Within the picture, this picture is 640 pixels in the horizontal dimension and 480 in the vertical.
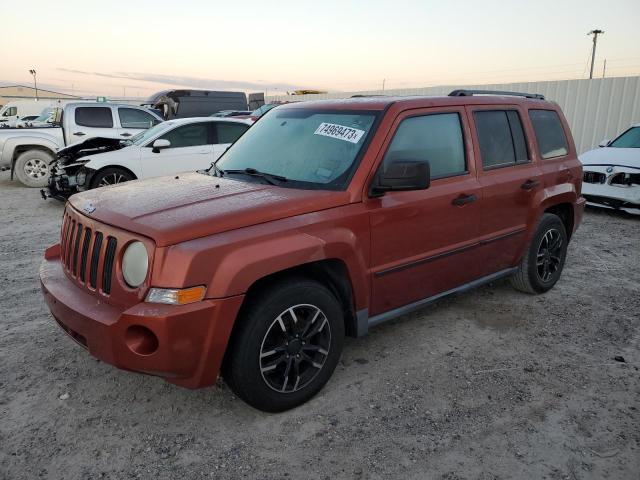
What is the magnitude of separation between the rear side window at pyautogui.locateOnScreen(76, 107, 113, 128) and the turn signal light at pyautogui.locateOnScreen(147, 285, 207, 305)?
33.2ft

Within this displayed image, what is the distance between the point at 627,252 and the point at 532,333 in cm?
313

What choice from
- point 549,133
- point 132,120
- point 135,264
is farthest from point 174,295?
point 132,120

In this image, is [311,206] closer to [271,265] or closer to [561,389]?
[271,265]

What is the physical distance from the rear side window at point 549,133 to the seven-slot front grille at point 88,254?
12.0ft

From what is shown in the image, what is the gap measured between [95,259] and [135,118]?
9791 mm

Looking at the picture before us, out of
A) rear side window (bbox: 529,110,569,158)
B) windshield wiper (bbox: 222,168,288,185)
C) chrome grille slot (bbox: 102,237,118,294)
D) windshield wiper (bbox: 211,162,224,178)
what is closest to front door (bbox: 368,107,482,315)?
windshield wiper (bbox: 222,168,288,185)

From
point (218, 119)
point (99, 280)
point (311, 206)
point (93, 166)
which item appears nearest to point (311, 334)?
point (311, 206)

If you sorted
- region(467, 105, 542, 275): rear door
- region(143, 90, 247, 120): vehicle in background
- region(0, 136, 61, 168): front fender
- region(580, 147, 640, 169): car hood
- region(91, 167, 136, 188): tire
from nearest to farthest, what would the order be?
region(467, 105, 542, 275): rear door → region(580, 147, 640, 169): car hood → region(91, 167, 136, 188): tire → region(0, 136, 61, 168): front fender → region(143, 90, 247, 120): vehicle in background

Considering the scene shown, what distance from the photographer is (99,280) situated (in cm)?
264

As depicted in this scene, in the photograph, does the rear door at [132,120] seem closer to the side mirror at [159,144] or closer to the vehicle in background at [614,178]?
the side mirror at [159,144]

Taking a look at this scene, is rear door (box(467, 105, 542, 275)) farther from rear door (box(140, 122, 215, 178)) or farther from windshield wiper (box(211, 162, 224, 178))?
rear door (box(140, 122, 215, 178))

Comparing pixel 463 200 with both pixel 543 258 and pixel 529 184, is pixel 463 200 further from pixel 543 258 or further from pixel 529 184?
pixel 543 258

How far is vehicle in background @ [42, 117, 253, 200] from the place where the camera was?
8.24 metres

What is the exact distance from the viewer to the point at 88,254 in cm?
277
